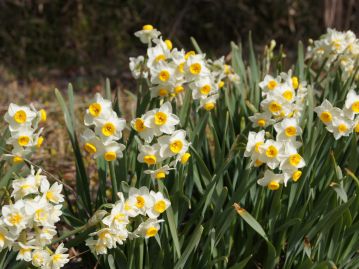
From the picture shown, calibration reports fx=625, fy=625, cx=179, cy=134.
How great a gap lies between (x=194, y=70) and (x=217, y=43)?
6022mm

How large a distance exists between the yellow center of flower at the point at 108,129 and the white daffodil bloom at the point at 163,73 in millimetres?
290

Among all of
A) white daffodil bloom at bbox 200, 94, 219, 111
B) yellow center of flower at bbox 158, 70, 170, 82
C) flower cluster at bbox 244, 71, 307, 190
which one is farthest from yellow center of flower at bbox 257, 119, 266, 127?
yellow center of flower at bbox 158, 70, 170, 82

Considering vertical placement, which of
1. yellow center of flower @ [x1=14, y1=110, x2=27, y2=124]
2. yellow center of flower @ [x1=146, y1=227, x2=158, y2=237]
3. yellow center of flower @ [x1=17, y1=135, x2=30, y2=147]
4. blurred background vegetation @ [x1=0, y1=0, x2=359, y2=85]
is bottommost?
blurred background vegetation @ [x1=0, y1=0, x2=359, y2=85]

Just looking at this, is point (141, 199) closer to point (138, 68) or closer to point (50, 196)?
point (50, 196)

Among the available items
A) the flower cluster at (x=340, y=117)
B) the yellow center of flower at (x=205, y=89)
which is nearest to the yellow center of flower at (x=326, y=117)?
the flower cluster at (x=340, y=117)

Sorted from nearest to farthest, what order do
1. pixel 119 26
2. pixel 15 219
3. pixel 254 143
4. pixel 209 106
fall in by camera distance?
pixel 15 219 → pixel 254 143 → pixel 209 106 → pixel 119 26

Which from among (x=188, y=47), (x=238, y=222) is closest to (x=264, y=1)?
(x=188, y=47)

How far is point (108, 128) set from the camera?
64.8 inches

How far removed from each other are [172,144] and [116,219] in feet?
0.83

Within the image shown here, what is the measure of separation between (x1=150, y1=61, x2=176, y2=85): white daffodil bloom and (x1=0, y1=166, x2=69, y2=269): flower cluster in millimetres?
464

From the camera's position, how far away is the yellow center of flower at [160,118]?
1672 mm

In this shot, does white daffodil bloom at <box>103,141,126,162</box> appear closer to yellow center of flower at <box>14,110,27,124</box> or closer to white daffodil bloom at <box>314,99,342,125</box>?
yellow center of flower at <box>14,110,27,124</box>

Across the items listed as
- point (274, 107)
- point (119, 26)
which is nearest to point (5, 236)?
point (274, 107)

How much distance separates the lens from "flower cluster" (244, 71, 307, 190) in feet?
5.65
